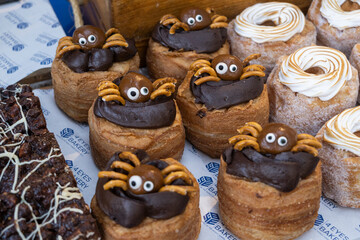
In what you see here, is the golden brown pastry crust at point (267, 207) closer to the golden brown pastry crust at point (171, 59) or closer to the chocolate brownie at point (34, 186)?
the chocolate brownie at point (34, 186)

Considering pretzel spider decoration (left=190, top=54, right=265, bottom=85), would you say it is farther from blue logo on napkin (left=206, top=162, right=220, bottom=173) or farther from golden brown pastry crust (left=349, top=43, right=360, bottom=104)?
golden brown pastry crust (left=349, top=43, right=360, bottom=104)

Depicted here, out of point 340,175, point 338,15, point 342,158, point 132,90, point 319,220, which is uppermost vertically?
point 132,90

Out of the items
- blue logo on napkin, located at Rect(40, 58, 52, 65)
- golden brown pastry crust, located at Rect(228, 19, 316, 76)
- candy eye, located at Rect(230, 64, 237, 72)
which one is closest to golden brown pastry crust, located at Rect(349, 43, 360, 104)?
golden brown pastry crust, located at Rect(228, 19, 316, 76)

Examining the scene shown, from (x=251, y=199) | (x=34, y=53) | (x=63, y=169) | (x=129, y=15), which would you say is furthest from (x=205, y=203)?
(x=34, y=53)

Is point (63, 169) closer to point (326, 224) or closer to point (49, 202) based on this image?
point (49, 202)

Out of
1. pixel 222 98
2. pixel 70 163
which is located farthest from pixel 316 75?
pixel 70 163

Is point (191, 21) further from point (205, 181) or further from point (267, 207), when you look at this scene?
point (267, 207)
